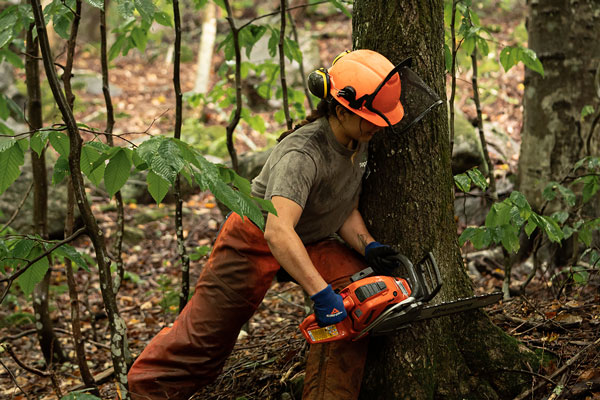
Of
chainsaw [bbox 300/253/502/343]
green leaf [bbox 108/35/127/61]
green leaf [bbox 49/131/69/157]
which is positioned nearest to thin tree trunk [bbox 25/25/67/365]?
green leaf [bbox 108/35/127/61]

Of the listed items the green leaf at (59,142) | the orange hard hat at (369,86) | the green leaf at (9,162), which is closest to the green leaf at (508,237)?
the orange hard hat at (369,86)

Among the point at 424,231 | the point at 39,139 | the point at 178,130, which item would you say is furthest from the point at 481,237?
the point at 39,139

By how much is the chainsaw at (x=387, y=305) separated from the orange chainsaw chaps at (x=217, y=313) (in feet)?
1.12

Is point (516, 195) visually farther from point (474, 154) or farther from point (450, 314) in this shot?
point (474, 154)

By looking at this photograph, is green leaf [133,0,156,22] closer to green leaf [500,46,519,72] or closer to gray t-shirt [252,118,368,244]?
gray t-shirt [252,118,368,244]

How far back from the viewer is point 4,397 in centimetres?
368

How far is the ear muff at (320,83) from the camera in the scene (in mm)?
2566

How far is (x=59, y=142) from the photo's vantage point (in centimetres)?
229

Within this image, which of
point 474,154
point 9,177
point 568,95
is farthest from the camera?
point 474,154

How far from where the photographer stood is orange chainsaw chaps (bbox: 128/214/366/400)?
2.91 metres

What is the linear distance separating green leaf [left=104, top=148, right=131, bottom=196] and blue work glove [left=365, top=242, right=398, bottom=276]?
4.30 ft

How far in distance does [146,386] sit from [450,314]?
162 cm

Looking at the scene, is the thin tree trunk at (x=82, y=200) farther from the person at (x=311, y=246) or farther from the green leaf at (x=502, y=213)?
the green leaf at (x=502, y=213)

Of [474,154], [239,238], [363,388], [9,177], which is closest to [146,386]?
[239,238]
